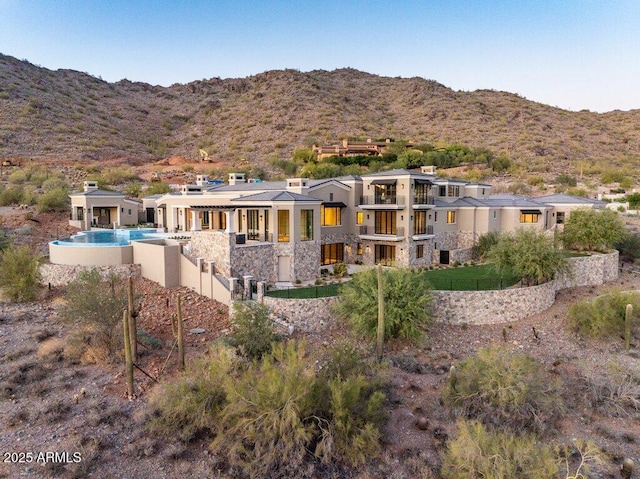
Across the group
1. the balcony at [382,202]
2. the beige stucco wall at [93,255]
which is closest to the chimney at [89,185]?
the beige stucco wall at [93,255]

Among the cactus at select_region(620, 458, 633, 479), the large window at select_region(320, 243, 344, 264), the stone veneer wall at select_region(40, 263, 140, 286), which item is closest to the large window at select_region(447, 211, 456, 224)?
the large window at select_region(320, 243, 344, 264)

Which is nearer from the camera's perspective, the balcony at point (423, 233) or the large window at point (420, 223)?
the balcony at point (423, 233)

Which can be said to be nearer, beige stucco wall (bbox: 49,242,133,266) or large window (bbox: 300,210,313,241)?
beige stucco wall (bbox: 49,242,133,266)

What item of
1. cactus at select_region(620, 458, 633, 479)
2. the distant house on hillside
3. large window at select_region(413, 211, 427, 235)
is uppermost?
the distant house on hillside

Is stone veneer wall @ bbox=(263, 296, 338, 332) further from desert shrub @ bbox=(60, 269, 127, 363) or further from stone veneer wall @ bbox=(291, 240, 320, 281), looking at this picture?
desert shrub @ bbox=(60, 269, 127, 363)

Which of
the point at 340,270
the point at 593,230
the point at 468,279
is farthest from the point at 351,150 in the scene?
the point at 468,279

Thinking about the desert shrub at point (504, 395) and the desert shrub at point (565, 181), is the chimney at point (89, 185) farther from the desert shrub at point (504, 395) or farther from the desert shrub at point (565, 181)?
the desert shrub at point (565, 181)

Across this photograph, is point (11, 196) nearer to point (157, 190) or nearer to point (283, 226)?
point (157, 190)
